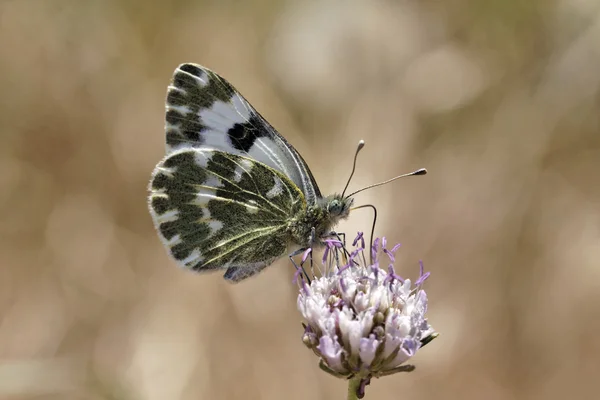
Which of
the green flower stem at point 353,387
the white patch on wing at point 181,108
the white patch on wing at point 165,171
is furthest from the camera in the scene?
the white patch on wing at point 181,108

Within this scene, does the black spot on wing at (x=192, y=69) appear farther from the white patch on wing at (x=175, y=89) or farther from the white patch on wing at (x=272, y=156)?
the white patch on wing at (x=272, y=156)

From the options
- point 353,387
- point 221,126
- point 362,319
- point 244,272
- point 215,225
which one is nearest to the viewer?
point 353,387

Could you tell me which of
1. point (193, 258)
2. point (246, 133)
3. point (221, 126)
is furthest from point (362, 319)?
point (221, 126)

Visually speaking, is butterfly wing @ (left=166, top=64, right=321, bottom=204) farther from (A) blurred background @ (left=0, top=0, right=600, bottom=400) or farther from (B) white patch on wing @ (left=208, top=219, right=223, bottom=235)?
(A) blurred background @ (left=0, top=0, right=600, bottom=400)

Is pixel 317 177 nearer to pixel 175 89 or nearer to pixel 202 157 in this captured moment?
pixel 202 157

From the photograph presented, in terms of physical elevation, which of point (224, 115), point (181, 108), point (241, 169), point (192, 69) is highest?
point (192, 69)

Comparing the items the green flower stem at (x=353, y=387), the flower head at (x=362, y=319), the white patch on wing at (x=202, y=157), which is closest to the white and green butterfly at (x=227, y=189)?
the white patch on wing at (x=202, y=157)
